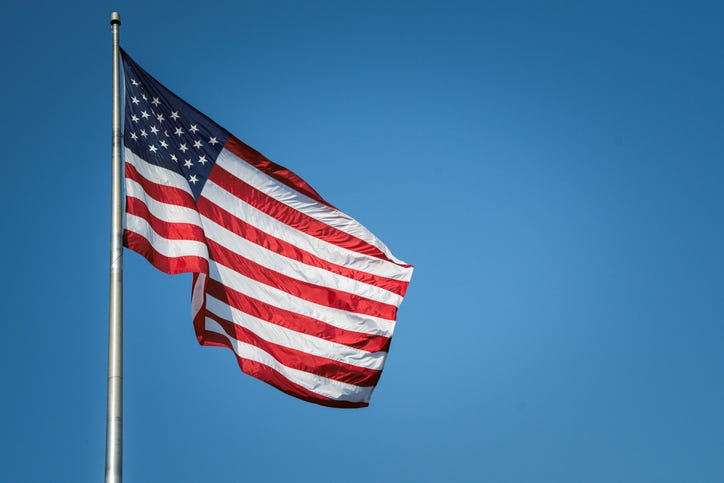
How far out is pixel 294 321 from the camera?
18016 mm

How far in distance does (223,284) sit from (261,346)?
1.31 meters

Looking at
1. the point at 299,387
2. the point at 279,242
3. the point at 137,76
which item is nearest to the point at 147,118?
the point at 137,76

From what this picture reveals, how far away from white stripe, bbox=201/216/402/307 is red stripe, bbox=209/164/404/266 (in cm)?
67

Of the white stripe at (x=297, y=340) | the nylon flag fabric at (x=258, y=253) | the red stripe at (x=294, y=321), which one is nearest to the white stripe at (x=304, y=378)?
the nylon flag fabric at (x=258, y=253)

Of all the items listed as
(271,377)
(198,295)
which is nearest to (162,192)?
(198,295)

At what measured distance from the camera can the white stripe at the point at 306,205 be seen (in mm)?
18531

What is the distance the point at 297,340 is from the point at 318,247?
2.11 metres

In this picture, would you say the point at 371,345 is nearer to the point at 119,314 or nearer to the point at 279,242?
the point at 279,242

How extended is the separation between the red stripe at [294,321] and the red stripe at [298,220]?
1718 millimetres

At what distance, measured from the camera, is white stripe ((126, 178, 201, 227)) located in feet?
51.1

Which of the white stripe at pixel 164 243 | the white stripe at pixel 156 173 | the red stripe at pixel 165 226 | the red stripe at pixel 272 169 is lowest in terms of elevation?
the white stripe at pixel 164 243

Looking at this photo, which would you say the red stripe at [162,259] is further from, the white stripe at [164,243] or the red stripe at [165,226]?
the red stripe at [165,226]

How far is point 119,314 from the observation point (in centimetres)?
1355

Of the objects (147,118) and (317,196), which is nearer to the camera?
(147,118)
